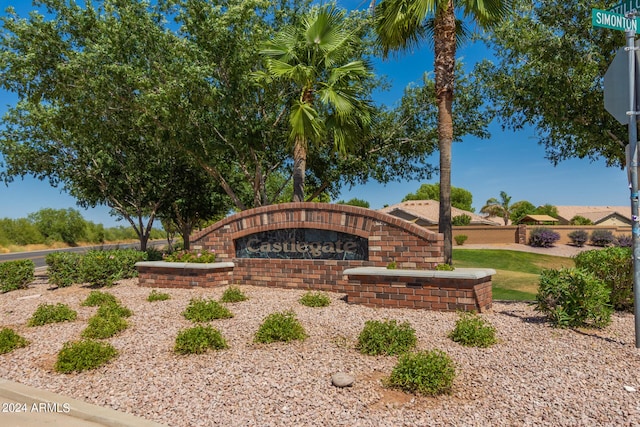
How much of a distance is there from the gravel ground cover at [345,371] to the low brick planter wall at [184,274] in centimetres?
347

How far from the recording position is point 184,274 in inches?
443

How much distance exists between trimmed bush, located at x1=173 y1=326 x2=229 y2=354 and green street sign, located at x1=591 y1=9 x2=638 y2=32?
256 inches

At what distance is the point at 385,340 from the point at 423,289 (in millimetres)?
2483

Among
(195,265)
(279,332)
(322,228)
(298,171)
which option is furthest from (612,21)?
(195,265)

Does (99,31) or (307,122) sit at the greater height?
(99,31)

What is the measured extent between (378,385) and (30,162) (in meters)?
19.3

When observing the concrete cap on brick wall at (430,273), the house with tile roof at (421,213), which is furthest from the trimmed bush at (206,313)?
the house with tile roof at (421,213)

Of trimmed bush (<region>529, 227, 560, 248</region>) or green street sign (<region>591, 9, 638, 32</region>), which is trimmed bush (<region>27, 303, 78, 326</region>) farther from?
trimmed bush (<region>529, 227, 560, 248</region>)

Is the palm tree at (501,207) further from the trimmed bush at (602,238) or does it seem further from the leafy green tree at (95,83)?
the leafy green tree at (95,83)

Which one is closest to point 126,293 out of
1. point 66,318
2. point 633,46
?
point 66,318

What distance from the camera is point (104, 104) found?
14539 millimetres

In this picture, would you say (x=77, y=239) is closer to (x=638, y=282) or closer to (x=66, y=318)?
(x=66, y=318)

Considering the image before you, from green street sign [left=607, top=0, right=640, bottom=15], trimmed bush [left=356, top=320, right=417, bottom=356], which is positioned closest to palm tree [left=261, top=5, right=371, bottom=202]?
green street sign [left=607, top=0, right=640, bottom=15]

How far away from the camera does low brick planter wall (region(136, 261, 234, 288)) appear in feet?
36.3
